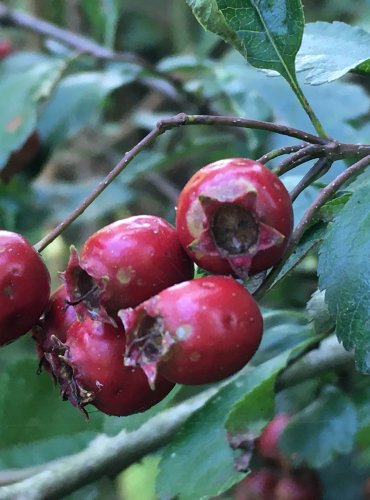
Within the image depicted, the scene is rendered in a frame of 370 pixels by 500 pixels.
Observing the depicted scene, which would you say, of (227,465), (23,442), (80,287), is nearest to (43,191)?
(23,442)

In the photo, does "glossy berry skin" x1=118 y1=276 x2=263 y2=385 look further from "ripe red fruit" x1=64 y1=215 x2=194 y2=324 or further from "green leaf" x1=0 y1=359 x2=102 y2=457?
"green leaf" x1=0 y1=359 x2=102 y2=457

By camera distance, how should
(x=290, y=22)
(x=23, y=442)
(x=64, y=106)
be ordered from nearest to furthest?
(x=290, y=22) < (x=23, y=442) < (x=64, y=106)

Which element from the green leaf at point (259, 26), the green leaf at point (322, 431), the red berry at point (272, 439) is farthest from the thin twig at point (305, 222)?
the red berry at point (272, 439)

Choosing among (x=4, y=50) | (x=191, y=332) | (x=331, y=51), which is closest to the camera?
(x=191, y=332)

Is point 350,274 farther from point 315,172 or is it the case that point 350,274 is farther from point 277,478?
point 277,478

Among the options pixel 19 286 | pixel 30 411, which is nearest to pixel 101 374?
pixel 19 286

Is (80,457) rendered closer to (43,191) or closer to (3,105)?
(3,105)
